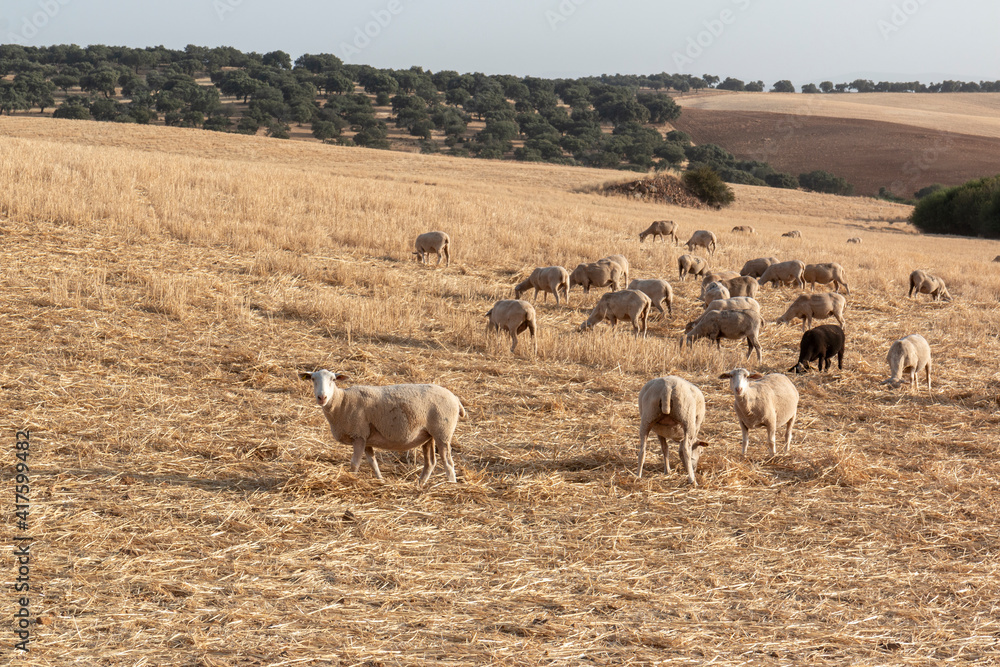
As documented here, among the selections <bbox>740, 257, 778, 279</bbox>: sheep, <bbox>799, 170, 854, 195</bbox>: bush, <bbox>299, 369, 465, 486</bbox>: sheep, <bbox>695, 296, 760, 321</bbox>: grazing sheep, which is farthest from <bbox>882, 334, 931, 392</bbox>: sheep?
<bbox>799, 170, 854, 195</bbox>: bush

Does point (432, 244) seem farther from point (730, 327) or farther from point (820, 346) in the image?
point (820, 346)

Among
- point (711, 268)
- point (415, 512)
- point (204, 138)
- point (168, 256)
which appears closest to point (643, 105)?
point (204, 138)

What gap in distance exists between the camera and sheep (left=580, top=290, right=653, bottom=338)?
14.4 m

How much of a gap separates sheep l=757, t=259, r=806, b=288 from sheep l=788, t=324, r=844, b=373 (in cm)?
755

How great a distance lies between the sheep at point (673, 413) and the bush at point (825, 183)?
3030 inches

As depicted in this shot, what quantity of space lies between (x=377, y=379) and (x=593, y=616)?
556 centimetres

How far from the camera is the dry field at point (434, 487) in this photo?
5.32m

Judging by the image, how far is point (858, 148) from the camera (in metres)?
91.1

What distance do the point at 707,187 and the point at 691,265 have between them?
3234cm

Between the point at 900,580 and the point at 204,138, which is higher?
the point at 204,138

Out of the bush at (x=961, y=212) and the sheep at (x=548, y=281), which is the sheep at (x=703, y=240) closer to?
the sheep at (x=548, y=281)

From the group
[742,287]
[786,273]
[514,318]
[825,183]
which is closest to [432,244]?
[514,318]

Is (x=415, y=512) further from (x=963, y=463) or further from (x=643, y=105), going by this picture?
(x=643, y=105)

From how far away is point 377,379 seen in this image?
10.5 metres
